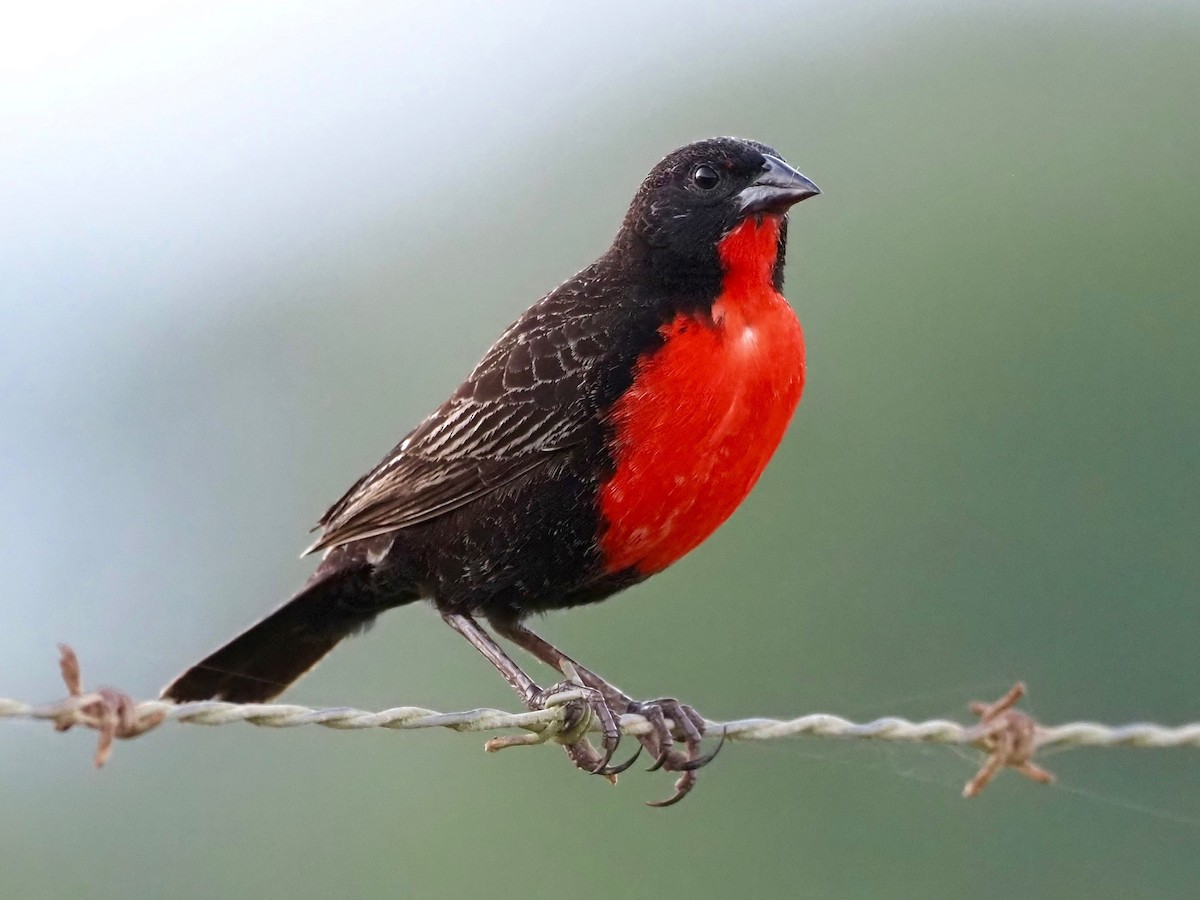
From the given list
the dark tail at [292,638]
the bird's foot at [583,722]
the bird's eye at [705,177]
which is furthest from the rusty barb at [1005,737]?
the dark tail at [292,638]

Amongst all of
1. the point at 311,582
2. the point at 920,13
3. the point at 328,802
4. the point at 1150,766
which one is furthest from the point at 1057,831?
the point at 920,13

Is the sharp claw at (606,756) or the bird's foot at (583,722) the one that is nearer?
the bird's foot at (583,722)

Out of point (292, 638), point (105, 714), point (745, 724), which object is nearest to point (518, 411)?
point (292, 638)

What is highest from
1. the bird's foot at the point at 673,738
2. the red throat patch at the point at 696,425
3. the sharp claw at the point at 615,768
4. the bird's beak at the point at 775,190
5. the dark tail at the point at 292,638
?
the bird's beak at the point at 775,190

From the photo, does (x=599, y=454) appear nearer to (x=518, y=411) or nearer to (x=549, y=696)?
(x=518, y=411)

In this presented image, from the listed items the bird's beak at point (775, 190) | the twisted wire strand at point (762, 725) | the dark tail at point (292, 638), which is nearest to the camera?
the twisted wire strand at point (762, 725)

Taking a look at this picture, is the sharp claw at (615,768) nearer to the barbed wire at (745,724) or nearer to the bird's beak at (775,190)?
the barbed wire at (745,724)
